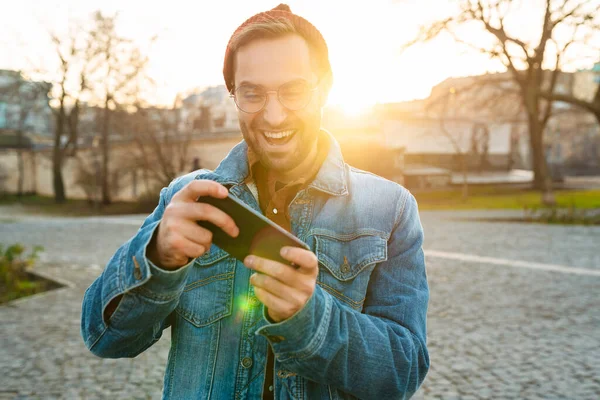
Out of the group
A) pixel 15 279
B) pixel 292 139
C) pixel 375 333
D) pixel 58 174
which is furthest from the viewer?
pixel 58 174

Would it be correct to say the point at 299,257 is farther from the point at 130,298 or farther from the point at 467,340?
the point at 467,340

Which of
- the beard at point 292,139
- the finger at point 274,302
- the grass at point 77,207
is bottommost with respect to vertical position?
the grass at point 77,207

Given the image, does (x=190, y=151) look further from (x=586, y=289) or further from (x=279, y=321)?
(x=279, y=321)

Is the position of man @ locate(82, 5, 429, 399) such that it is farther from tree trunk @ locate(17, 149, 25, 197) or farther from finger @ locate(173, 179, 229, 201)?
tree trunk @ locate(17, 149, 25, 197)

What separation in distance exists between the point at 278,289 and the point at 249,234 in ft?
0.44

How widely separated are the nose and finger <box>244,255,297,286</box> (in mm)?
572

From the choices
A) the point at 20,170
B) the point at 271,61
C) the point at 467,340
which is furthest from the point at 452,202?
the point at 20,170

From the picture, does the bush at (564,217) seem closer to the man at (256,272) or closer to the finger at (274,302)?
the man at (256,272)

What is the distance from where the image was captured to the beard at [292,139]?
1.62 meters

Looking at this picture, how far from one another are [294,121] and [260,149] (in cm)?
13

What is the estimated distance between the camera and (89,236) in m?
15.3

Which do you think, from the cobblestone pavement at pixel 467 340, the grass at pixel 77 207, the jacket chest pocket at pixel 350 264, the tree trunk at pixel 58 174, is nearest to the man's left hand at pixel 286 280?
the jacket chest pocket at pixel 350 264

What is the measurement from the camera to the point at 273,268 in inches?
44.3

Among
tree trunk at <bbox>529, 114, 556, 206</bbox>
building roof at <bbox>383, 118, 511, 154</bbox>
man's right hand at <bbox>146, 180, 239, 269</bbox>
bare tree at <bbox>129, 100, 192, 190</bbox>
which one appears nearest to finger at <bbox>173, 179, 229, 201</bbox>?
man's right hand at <bbox>146, 180, 239, 269</bbox>
